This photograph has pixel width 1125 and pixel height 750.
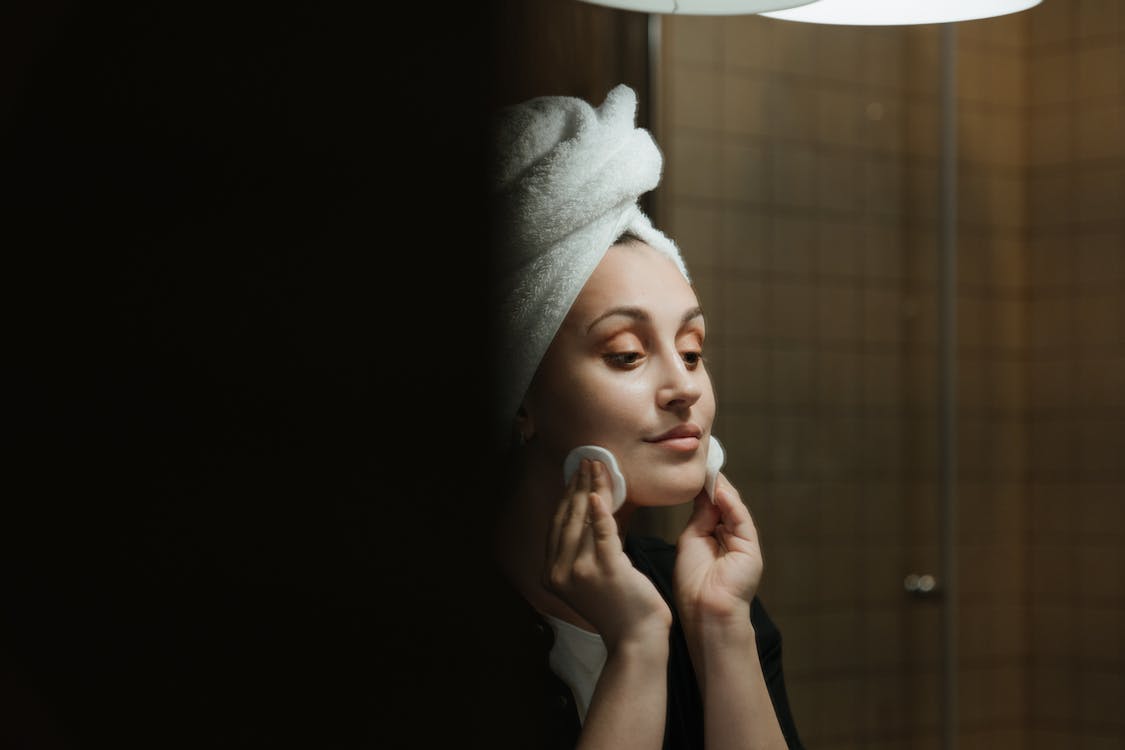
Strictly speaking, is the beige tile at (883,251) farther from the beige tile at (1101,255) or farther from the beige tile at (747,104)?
the beige tile at (1101,255)

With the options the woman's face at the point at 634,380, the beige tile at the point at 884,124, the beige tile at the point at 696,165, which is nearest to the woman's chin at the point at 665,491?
the woman's face at the point at 634,380

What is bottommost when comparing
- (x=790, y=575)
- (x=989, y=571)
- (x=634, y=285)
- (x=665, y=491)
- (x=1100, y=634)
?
(x=1100, y=634)

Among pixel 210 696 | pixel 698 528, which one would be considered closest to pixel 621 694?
pixel 698 528

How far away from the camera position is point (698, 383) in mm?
618

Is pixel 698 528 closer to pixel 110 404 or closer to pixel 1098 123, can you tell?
pixel 110 404

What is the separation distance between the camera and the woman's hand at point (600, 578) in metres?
0.56

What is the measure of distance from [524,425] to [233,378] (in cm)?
20

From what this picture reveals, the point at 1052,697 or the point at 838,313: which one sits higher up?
the point at 838,313

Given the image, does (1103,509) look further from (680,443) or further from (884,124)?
(680,443)

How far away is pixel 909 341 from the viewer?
147 centimetres

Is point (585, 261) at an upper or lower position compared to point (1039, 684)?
upper

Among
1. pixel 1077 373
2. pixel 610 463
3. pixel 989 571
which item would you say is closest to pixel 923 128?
pixel 1077 373

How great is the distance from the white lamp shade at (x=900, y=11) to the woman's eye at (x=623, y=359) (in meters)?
0.25

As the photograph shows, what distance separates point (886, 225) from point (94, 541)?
121 centimetres
